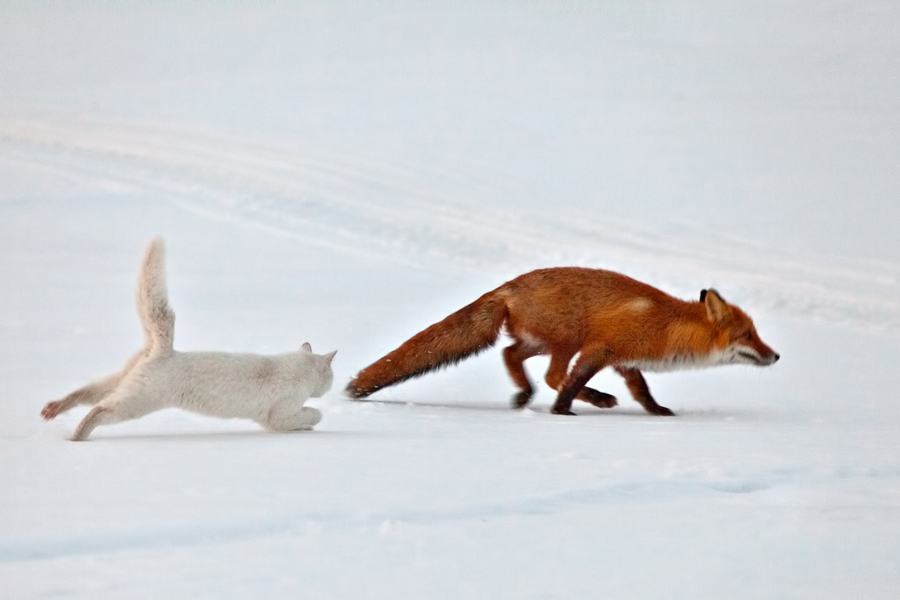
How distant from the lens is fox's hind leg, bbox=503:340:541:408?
810cm

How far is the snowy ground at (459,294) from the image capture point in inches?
170

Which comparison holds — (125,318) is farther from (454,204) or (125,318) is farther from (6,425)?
(454,204)

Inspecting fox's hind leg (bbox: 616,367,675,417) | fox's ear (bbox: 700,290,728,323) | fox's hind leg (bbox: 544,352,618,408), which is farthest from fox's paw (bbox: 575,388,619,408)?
fox's ear (bbox: 700,290,728,323)

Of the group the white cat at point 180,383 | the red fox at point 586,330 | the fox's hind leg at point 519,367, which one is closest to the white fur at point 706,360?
the red fox at point 586,330

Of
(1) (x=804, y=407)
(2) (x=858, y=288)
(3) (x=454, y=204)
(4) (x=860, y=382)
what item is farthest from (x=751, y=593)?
(3) (x=454, y=204)

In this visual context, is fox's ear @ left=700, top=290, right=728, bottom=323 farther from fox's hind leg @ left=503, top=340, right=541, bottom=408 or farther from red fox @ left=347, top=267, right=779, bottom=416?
fox's hind leg @ left=503, top=340, right=541, bottom=408

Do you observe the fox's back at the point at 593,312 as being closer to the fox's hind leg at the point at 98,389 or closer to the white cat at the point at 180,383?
the white cat at the point at 180,383

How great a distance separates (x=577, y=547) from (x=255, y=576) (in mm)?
1169

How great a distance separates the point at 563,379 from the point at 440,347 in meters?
0.82

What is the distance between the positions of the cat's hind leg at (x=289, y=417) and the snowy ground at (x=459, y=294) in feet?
0.51

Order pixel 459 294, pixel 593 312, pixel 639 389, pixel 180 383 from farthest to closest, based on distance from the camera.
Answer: pixel 459 294 → pixel 639 389 → pixel 593 312 → pixel 180 383

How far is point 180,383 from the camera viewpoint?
5930 millimetres

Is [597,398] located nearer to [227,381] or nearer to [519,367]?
[519,367]

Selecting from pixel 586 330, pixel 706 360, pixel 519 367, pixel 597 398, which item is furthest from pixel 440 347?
pixel 706 360
